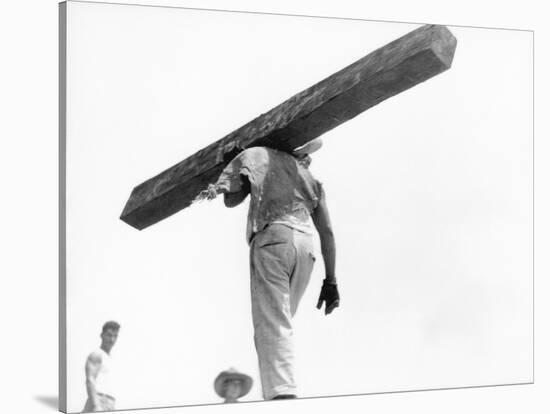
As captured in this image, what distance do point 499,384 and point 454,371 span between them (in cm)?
35

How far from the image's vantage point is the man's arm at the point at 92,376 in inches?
388

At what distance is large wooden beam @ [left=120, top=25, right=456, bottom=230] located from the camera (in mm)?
9547

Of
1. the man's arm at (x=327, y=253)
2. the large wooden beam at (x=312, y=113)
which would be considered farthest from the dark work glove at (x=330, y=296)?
the large wooden beam at (x=312, y=113)

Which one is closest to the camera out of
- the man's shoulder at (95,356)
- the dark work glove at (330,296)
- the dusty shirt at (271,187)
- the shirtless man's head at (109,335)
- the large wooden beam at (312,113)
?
the large wooden beam at (312,113)

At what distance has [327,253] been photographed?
10117mm

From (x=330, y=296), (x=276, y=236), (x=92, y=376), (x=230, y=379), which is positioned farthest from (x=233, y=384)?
(x=276, y=236)

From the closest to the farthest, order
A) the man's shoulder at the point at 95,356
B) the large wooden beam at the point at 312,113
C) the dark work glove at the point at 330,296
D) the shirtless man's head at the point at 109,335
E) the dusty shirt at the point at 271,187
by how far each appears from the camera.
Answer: the large wooden beam at the point at 312,113, the dusty shirt at the point at 271,187, the man's shoulder at the point at 95,356, the shirtless man's head at the point at 109,335, the dark work glove at the point at 330,296

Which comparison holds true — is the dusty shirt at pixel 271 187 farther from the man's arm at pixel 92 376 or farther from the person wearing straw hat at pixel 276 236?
the man's arm at pixel 92 376

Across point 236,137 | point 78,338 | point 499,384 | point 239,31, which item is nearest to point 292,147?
point 236,137

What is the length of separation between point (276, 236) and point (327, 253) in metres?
0.51

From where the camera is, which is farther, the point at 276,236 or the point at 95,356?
the point at 95,356

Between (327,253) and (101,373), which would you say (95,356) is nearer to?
(101,373)

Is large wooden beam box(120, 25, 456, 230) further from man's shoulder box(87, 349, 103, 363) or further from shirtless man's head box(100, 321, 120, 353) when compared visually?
man's shoulder box(87, 349, 103, 363)

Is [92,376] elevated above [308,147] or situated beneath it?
situated beneath
